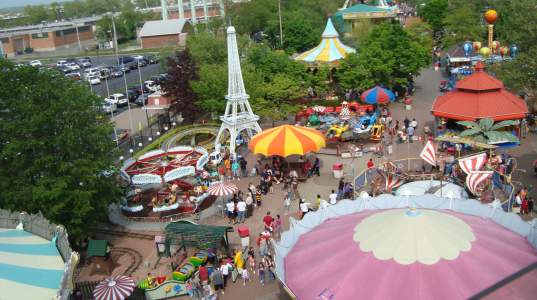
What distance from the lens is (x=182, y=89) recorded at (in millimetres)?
40156

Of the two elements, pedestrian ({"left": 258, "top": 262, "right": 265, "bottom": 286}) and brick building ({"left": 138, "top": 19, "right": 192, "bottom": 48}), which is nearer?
pedestrian ({"left": 258, "top": 262, "right": 265, "bottom": 286})

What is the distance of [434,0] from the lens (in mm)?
74188

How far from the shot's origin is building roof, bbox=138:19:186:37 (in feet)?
318

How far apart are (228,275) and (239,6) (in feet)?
217

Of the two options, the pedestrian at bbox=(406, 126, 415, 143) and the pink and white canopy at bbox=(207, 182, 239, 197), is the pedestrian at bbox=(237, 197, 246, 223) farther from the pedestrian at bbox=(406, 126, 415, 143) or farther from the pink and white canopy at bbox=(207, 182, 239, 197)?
the pedestrian at bbox=(406, 126, 415, 143)

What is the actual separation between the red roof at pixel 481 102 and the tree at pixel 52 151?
63.1ft

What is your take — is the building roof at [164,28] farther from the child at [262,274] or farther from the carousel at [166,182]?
the child at [262,274]

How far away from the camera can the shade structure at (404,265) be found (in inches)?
493

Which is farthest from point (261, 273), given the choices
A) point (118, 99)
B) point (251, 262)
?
point (118, 99)

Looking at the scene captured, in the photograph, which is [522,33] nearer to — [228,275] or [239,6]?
[228,275]

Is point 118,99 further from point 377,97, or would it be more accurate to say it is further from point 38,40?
point 38,40

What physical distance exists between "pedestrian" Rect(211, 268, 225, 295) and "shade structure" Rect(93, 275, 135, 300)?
2.73 meters

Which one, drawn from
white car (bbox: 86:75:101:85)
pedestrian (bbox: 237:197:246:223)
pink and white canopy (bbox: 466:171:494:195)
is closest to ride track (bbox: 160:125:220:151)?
pedestrian (bbox: 237:197:246:223)

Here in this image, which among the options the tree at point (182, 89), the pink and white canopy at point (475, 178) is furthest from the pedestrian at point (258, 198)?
the tree at point (182, 89)
